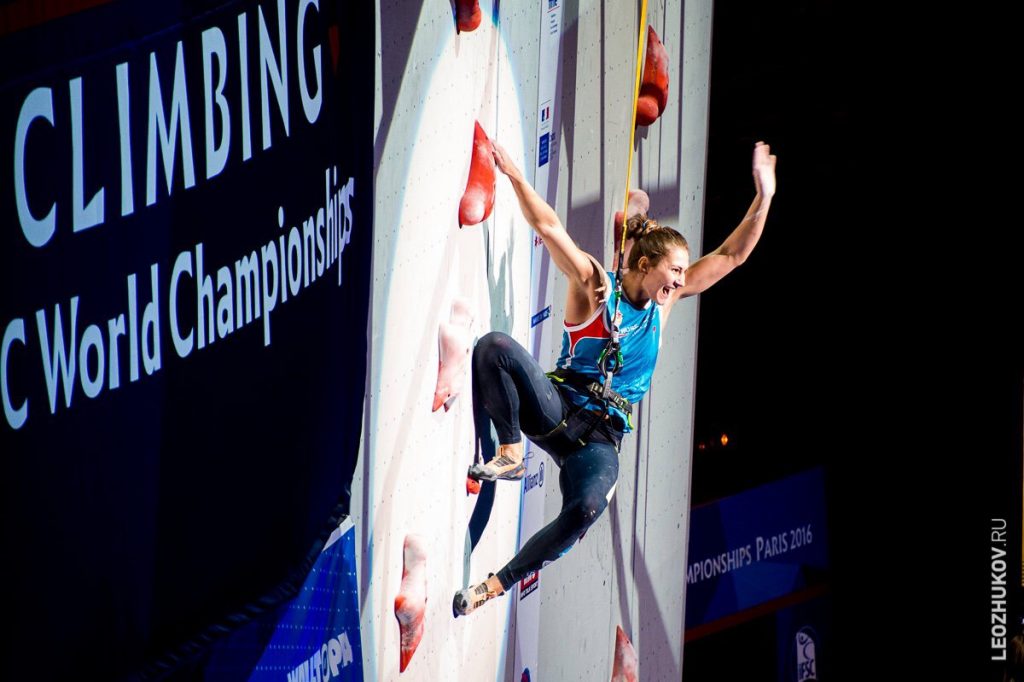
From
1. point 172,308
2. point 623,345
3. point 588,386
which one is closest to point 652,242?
point 623,345

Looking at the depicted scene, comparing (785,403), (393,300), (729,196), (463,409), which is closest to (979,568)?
(785,403)

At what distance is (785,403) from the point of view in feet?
18.9

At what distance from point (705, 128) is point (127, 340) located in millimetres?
3637

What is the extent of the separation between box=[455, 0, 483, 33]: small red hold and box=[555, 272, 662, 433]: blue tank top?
697 mm

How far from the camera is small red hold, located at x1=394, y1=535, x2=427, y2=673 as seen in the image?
2953mm

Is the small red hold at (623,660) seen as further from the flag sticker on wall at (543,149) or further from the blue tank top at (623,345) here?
the flag sticker on wall at (543,149)

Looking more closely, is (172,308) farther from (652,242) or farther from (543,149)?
(543,149)

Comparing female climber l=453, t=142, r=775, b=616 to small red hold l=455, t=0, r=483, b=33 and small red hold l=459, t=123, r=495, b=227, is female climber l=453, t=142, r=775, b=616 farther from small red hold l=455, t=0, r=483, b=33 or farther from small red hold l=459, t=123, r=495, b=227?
small red hold l=455, t=0, r=483, b=33

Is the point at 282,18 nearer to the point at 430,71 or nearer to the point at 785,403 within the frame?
the point at 430,71

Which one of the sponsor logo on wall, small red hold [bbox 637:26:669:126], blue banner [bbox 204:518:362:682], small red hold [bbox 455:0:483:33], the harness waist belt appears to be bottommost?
blue banner [bbox 204:518:362:682]

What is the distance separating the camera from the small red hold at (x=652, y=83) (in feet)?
14.4

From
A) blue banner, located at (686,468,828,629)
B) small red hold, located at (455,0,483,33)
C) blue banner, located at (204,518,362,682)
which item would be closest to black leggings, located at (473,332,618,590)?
blue banner, located at (204,518,362,682)

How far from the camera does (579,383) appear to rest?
3.20 meters

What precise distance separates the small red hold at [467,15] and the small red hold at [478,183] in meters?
0.25
